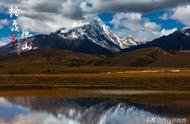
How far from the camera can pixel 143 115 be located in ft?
200

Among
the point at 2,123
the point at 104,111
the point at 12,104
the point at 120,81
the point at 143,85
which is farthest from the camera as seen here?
the point at 120,81

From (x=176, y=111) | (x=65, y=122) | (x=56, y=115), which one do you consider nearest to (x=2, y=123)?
(x=65, y=122)

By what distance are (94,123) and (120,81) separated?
96.4m

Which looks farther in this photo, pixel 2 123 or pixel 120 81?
pixel 120 81

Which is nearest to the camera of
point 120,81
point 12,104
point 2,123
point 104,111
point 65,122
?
point 2,123

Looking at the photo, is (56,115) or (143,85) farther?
(143,85)

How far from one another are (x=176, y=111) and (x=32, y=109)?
2527cm

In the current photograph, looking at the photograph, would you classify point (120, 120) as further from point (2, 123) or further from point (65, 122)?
point (2, 123)

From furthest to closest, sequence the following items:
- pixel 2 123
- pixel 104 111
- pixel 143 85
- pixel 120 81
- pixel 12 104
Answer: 1. pixel 120 81
2. pixel 143 85
3. pixel 12 104
4. pixel 104 111
5. pixel 2 123

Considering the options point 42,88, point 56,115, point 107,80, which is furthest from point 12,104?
point 107,80

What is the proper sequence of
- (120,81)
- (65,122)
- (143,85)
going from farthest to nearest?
1. (120,81)
2. (143,85)
3. (65,122)

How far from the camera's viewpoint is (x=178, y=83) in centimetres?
13775

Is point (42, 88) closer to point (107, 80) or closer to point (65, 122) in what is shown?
point (107, 80)

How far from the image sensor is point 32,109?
72750mm
